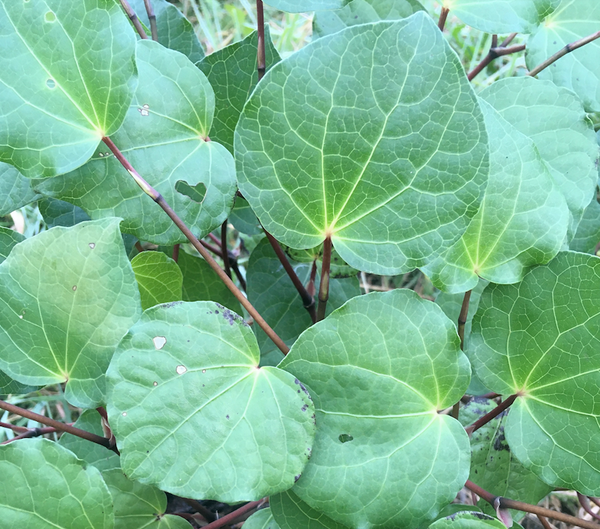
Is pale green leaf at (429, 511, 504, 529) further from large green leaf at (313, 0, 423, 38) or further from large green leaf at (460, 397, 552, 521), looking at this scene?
large green leaf at (313, 0, 423, 38)

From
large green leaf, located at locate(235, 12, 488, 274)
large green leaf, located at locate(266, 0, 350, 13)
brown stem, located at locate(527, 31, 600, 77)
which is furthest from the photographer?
brown stem, located at locate(527, 31, 600, 77)

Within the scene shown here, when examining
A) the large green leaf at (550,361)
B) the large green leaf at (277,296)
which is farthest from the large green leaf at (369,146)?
the large green leaf at (277,296)

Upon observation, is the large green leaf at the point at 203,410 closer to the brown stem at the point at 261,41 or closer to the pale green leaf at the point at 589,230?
the brown stem at the point at 261,41

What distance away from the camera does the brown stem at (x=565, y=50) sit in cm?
60

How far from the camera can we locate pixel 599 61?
0.65m

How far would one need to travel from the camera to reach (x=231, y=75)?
57 cm

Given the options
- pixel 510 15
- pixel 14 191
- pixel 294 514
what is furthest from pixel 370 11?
pixel 294 514

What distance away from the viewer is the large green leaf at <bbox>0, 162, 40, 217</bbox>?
0.57 meters

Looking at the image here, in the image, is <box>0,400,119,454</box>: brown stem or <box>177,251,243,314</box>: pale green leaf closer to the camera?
<box>0,400,119,454</box>: brown stem

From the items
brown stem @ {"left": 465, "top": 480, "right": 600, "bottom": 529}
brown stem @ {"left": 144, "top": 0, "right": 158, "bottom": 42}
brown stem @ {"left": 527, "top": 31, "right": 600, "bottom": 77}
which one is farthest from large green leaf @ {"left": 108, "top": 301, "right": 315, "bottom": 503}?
brown stem @ {"left": 527, "top": 31, "right": 600, "bottom": 77}

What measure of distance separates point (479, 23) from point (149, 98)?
1.26 ft

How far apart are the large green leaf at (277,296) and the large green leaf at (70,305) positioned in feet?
0.79

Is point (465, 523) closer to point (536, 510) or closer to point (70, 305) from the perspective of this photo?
point (536, 510)

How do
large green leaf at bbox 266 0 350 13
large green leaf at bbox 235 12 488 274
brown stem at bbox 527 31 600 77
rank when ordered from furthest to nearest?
brown stem at bbox 527 31 600 77
large green leaf at bbox 266 0 350 13
large green leaf at bbox 235 12 488 274
